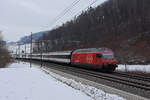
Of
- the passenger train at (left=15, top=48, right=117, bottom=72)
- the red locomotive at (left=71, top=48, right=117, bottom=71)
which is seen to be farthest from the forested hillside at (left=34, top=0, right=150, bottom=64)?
the red locomotive at (left=71, top=48, right=117, bottom=71)

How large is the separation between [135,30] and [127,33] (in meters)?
3.14

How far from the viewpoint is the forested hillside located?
60906 mm

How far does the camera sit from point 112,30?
3059 inches

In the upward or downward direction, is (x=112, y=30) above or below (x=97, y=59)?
above

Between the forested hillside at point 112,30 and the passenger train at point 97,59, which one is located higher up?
the forested hillside at point 112,30

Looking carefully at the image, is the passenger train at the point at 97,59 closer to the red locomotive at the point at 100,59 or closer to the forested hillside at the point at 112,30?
the red locomotive at the point at 100,59

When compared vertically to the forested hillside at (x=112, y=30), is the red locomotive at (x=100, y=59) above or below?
below

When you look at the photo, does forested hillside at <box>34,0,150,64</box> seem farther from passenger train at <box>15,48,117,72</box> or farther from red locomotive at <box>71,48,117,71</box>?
red locomotive at <box>71,48,117,71</box>

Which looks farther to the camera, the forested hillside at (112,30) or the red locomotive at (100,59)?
the forested hillside at (112,30)

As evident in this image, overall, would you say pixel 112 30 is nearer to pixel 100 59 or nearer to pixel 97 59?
pixel 97 59

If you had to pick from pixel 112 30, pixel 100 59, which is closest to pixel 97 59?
pixel 100 59

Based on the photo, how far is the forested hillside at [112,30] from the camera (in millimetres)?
60906

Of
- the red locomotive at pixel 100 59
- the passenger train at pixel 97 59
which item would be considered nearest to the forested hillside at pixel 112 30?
the passenger train at pixel 97 59

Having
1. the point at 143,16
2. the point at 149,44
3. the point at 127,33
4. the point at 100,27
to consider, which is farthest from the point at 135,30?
the point at 100,27
